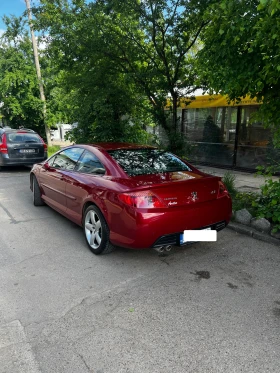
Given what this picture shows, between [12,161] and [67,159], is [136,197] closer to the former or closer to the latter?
[67,159]

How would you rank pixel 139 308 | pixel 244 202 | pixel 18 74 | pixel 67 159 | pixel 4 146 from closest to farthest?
pixel 139 308, pixel 67 159, pixel 244 202, pixel 4 146, pixel 18 74

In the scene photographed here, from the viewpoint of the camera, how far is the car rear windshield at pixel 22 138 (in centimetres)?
1009

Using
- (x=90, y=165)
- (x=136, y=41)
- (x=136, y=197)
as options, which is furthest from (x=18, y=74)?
(x=136, y=197)

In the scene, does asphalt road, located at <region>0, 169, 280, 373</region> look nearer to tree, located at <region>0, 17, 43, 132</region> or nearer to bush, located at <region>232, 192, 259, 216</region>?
bush, located at <region>232, 192, 259, 216</region>

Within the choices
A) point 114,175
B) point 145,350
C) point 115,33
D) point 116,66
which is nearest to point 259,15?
point 114,175

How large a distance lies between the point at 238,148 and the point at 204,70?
625 cm

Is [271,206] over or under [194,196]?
under

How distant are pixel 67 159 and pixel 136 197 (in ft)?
7.13

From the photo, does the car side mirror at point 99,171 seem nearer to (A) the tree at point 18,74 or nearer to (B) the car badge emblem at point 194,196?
(B) the car badge emblem at point 194,196

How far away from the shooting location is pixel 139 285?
325 cm

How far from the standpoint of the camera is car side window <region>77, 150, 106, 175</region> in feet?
13.4

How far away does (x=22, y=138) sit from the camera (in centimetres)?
1032

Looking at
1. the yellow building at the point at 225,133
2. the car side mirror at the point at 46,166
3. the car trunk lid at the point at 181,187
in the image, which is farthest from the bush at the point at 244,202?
the car side mirror at the point at 46,166

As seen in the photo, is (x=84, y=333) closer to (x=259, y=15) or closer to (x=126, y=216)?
(x=126, y=216)
